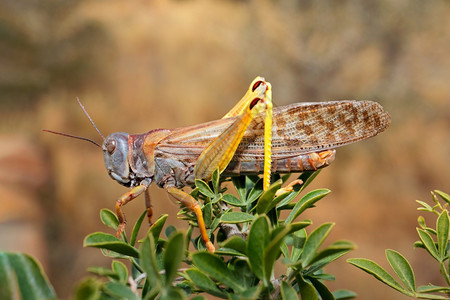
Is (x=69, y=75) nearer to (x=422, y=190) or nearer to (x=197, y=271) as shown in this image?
(x=422, y=190)

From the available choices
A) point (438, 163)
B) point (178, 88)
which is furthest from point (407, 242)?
point (178, 88)

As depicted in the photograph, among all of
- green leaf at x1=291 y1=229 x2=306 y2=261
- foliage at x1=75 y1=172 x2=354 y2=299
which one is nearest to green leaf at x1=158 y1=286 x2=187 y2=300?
foliage at x1=75 y1=172 x2=354 y2=299

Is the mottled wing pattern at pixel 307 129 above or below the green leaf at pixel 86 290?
above

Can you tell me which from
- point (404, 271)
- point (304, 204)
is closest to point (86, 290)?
point (304, 204)

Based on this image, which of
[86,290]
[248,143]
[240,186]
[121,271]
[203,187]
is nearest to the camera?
[86,290]

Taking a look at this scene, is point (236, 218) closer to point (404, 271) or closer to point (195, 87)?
point (404, 271)

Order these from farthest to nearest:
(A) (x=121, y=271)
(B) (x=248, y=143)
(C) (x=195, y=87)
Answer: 1. (C) (x=195, y=87)
2. (B) (x=248, y=143)
3. (A) (x=121, y=271)

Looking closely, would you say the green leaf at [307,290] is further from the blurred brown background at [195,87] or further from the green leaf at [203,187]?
the blurred brown background at [195,87]

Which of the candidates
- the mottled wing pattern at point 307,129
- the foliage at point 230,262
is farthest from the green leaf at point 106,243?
the mottled wing pattern at point 307,129
